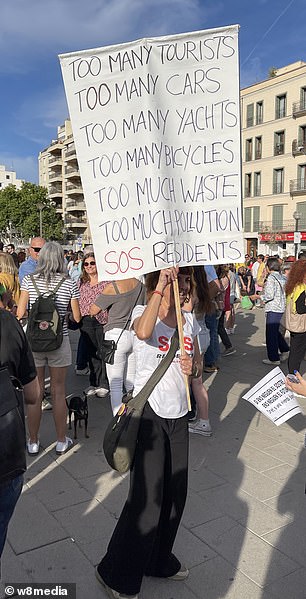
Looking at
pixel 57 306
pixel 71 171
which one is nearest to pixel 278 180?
pixel 71 171

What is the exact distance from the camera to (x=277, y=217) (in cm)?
4066

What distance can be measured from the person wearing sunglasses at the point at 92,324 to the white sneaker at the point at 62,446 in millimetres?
1504

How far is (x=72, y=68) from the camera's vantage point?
2410 mm

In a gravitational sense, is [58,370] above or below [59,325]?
below

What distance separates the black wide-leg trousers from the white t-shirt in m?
0.05

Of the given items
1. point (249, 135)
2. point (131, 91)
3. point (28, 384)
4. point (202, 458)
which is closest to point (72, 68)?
point (131, 91)

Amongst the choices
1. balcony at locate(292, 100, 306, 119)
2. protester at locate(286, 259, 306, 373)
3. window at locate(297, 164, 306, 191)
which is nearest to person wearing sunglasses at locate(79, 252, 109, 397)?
protester at locate(286, 259, 306, 373)

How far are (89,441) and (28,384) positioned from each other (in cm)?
239

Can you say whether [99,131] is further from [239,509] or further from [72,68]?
[239,509]

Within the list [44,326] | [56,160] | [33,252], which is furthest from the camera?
[56,160]

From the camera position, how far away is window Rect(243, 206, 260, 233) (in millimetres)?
42469

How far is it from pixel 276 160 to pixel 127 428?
136ft

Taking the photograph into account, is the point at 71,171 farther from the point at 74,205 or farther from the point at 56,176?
the point at 56,176

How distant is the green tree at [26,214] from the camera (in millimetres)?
62406
